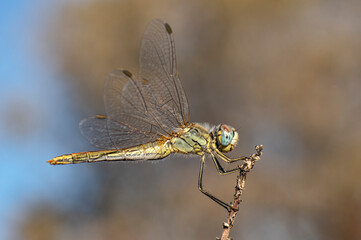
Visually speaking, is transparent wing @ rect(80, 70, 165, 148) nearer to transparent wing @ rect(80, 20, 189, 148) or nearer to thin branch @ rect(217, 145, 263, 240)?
transparent wing @ rect(80, 20, 189, 148)

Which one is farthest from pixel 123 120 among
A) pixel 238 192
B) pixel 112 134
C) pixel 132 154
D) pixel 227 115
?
pixel 227 115

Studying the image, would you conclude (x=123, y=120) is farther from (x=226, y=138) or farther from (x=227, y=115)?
(x=227, y=115)

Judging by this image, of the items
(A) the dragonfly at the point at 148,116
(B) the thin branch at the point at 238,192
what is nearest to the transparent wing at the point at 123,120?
(A) the dragonfly at the point at 148,116

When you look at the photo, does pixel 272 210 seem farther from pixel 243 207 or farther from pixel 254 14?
pixel 254 14

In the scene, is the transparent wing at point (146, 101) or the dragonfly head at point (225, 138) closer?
the dragonfly head at point (225, 138)

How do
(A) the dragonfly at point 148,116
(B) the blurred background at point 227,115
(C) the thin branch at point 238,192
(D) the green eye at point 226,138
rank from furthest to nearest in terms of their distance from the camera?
(B) the blurred background at point 227,115, (A) the dragonfly at point 148,116, (D) the green eye at point 226,138, (C) the thin branch at point 238,192

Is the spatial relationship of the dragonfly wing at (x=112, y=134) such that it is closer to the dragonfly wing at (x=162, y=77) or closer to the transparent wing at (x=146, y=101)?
the transparent wing at (x=146, y=101)

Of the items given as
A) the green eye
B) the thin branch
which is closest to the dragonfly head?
the green eye
